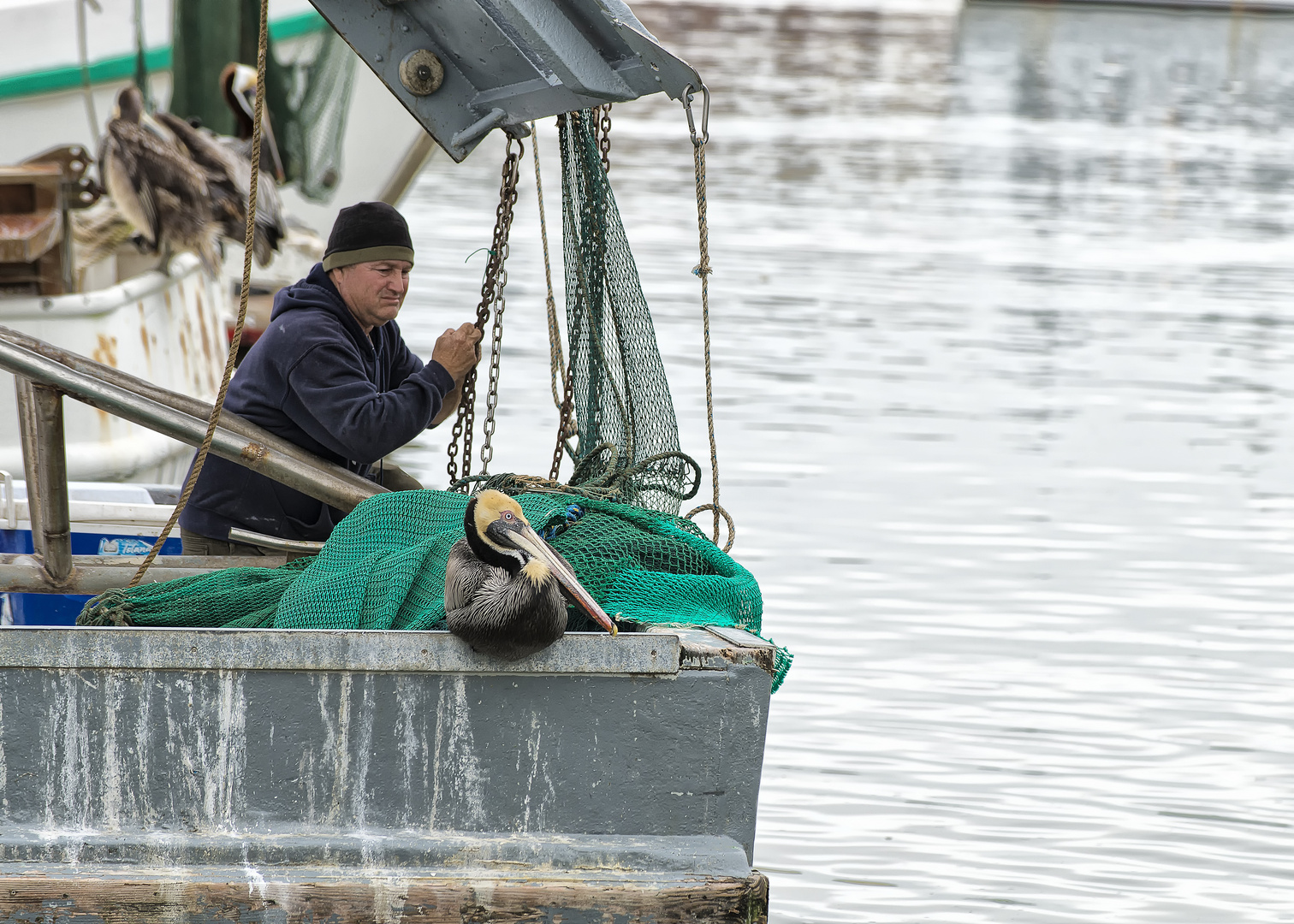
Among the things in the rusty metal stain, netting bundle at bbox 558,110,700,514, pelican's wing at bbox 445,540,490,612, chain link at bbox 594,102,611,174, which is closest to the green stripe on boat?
the rusty metal stain

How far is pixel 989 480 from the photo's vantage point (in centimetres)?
1191

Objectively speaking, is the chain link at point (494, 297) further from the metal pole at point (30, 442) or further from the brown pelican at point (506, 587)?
the metal pole at point (30, 442)

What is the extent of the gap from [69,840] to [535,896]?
982 mm

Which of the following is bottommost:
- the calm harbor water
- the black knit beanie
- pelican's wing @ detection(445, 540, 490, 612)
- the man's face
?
the calm harbor water

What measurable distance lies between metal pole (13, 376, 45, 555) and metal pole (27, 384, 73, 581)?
26 millimetres

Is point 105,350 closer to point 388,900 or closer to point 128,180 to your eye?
point 128,180

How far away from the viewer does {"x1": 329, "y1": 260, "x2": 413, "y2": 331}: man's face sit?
5293mm

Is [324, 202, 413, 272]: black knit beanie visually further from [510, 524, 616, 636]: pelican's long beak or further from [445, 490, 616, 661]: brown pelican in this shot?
[510, 524, 616, 636]: pelican's long beak

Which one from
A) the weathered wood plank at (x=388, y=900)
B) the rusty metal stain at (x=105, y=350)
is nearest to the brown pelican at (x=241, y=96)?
the rusty metal stain at (x=105, y=350)

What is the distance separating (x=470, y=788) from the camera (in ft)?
13.2

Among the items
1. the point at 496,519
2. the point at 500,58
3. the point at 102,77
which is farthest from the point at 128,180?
the point at 496,519

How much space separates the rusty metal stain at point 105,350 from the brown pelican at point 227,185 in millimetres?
1522

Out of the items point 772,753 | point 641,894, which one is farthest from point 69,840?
point 772,753

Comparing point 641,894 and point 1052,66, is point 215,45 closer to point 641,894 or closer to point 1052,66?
point 641,894
